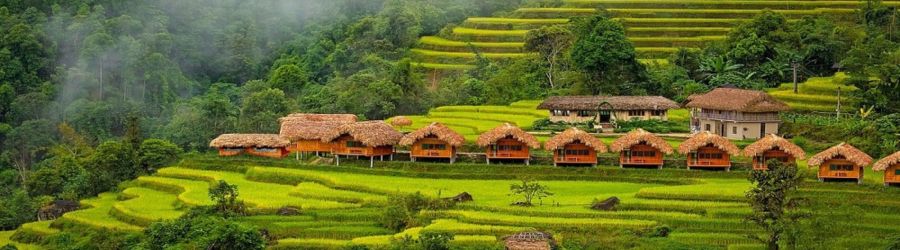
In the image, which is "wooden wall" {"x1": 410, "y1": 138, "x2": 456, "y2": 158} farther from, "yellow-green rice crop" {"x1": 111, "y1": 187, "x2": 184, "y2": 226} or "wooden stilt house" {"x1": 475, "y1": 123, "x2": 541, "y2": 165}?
"yellow-green rice crop" {"x1": 111, "y1": 187, "x2": 184, "y2": 226}

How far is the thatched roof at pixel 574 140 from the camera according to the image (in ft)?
142

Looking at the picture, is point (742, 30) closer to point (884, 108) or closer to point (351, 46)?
point (884, 108)

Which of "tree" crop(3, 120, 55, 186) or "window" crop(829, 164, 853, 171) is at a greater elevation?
"tree" crop(3, 120, 55, 186)

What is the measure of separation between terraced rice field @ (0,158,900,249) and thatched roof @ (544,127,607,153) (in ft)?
2.52

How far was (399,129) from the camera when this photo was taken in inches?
1944

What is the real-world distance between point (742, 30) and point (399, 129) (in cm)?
1460

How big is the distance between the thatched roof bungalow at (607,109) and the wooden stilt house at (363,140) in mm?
6326

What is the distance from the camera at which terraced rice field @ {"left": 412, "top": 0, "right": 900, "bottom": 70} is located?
209 feet

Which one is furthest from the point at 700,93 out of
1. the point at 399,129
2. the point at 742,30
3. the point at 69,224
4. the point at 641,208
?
the point at 69,224

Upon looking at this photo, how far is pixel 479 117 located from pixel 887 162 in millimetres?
16933

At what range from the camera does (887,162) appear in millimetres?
38781

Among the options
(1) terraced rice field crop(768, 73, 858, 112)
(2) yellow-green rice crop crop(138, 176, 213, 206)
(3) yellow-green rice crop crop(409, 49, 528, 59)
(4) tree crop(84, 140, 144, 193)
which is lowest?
(2) yellow-green rice crop crop(138, 176, 213, 206)

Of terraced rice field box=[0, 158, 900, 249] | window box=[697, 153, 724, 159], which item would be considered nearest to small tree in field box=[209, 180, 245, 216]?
terraced rice field box=[0, 158, 900, 249]

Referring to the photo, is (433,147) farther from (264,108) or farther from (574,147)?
(264,108)
